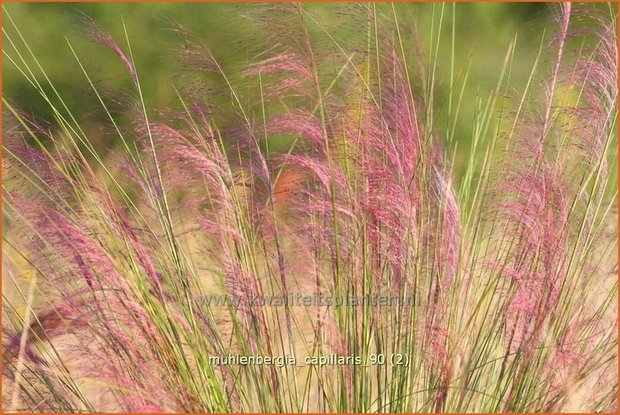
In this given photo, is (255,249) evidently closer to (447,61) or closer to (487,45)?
(487,45)

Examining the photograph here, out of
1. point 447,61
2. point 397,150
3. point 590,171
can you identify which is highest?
point 397,150

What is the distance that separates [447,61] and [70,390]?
14.9ft

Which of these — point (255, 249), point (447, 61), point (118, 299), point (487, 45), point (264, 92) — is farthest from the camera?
point (447, 61)

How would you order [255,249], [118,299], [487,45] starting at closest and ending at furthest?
1. [118,299]
2. [255,249]
3. [487,45]

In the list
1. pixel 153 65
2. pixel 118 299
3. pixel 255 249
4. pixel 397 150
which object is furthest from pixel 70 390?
pixel 153 65

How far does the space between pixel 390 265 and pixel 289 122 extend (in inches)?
19.4

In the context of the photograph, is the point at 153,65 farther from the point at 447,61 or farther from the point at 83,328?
the point at 83,328

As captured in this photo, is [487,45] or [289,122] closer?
[289,122]

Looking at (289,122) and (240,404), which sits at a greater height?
(289,122)

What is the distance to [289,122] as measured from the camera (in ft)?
7.84

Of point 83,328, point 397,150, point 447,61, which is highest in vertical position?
point 397,150

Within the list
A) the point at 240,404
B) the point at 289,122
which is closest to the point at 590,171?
the point at 289,122

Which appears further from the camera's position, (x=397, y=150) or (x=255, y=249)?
(x=255, y=249)

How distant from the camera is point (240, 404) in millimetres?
2385
